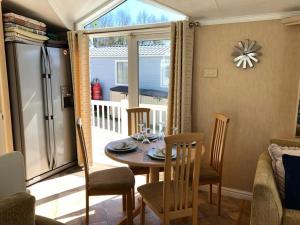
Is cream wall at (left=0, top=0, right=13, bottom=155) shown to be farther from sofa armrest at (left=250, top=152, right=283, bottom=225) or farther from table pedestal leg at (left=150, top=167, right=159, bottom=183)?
sofa armrest at (left=250, top=152, right=283, bottom=225)

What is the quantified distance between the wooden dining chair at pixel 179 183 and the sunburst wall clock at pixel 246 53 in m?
1.33

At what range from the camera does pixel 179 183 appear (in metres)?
2.03

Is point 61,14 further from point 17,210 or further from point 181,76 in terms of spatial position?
point 17,210

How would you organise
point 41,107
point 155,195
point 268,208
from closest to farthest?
1. point 268,208
2. point 155,195
3. point 41,107

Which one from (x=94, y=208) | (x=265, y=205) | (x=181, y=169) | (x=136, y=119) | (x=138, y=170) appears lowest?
(x=94, y=208)

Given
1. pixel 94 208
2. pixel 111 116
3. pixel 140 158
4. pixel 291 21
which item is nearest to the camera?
pixel 140 158

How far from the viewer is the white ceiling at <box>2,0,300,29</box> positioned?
2527 mm

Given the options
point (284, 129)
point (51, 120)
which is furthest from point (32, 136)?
point (284, 129)

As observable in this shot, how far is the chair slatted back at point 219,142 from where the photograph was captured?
2648mm

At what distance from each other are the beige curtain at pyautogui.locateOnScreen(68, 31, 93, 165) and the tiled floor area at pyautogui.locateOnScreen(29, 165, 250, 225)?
81 centimetres

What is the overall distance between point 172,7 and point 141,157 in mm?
1806

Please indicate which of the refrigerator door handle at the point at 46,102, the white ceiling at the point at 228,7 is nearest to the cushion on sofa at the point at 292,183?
the white ceiling at the point at 228,7

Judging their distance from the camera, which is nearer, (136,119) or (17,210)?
(17,210)

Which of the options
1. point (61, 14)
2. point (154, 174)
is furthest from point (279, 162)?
point (61, 14)
